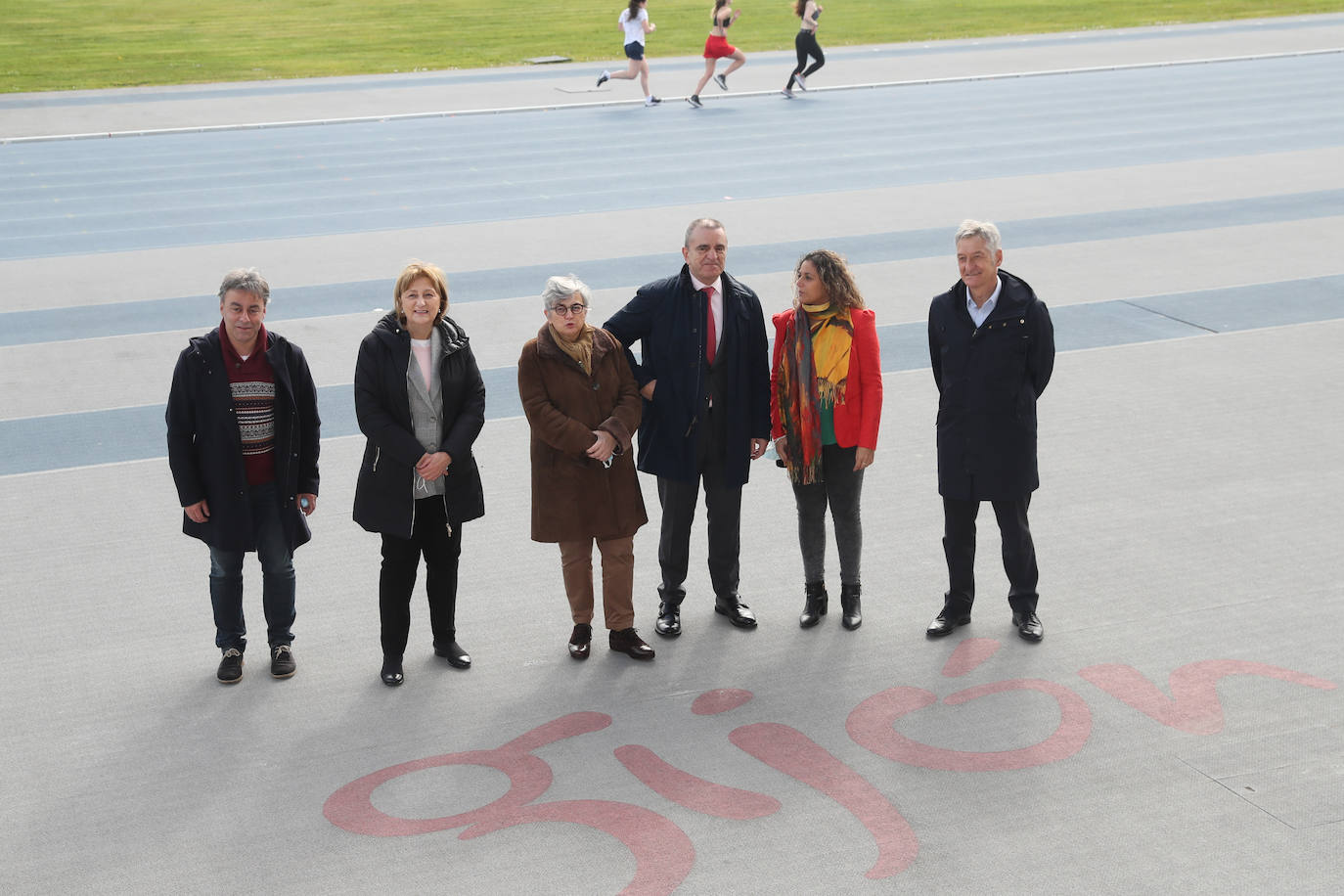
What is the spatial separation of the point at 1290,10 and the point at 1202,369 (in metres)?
30.5

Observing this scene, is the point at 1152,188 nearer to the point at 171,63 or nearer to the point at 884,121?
the point at 884,121

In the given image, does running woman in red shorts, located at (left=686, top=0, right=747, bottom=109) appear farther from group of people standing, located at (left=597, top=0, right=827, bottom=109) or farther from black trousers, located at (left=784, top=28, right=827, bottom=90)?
black trousers, located at (left=784, top=28, right=827, bottom=90)

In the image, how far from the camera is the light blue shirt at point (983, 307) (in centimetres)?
587

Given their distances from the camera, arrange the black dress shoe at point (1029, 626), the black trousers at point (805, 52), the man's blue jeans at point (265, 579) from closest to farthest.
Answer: the man's blue jeans at point (265, 579), the black dress shoe at point (1029, 626), the black trousers at point (805, 52)

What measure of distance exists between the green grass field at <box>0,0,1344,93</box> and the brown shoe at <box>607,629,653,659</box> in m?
24.4

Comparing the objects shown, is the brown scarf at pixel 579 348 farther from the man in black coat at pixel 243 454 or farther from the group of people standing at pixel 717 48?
the group of people standing at pixel 717 48

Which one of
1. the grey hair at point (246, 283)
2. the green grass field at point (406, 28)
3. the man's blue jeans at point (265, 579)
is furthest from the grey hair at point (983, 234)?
the green grass field at point (406, 28)

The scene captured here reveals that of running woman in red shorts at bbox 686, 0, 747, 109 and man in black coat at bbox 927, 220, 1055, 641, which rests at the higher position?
running woman in red shorts at bbox 686, 0, 747, 109

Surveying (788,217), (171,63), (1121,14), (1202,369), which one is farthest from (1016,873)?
(1121,14)

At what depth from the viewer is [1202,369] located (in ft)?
31.1

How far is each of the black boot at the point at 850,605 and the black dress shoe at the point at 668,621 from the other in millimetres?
731

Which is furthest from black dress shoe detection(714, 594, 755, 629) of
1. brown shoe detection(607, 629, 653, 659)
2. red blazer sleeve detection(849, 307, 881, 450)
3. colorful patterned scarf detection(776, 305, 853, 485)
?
red blazer sleeve detection(849, 307, 881, 450)

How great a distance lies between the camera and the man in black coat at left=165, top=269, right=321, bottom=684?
553 centimetres

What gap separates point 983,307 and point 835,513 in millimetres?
1116
